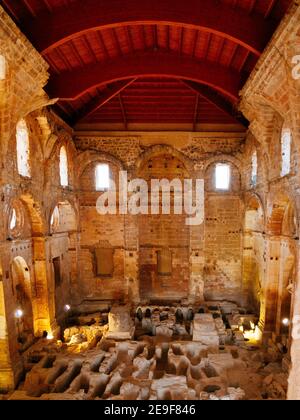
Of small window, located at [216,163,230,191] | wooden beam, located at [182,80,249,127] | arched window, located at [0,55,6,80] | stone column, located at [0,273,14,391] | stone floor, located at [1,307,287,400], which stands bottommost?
stone floor, located at [1,307,287,400]

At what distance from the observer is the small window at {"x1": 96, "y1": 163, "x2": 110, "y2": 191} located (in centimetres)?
1359

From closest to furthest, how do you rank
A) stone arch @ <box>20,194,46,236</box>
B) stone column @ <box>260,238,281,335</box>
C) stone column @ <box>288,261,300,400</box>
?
stone column @ <box>288,261,300,400</box>, stone arch @ <box>20,194,46,236</box>, stone column @ <box>260,238,281,335</box>

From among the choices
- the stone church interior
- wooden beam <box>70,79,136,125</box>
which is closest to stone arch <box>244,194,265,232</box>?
the stone church interior

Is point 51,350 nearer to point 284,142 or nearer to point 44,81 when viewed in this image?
point 44,81

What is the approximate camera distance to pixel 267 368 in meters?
8.03

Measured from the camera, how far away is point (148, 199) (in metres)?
14.0

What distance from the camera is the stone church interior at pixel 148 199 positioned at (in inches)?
261

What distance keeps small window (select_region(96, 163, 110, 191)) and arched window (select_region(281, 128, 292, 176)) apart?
27.2ft

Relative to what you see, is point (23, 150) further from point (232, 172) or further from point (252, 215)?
point (252, 215)

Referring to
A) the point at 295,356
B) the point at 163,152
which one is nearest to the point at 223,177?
the point at 163,152

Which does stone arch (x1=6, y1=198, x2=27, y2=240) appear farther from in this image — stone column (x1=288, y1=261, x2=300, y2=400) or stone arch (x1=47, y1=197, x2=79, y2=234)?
stone column (x1=288, y1=261, x2=300, y2=400)
